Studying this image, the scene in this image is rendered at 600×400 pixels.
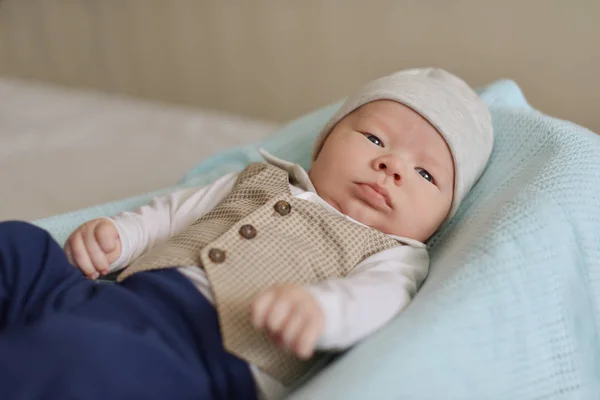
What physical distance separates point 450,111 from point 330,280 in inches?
14.4

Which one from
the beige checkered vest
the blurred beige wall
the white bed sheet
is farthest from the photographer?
the blurred beige wall

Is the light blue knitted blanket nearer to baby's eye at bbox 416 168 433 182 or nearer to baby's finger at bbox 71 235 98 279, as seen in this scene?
baby's eye at bbox 416 168 433 182

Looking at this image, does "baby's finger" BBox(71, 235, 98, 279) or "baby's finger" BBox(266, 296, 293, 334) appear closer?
"baby's finger" BBox(266, 296, 293, 334)

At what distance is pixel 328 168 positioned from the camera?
932 millimetres

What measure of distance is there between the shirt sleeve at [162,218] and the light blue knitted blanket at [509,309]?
332mm

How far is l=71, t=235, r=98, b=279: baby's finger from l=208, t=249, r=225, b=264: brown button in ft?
0.56

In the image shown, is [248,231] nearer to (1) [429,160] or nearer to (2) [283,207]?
(2) [283,207]

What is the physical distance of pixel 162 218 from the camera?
37.3 inches

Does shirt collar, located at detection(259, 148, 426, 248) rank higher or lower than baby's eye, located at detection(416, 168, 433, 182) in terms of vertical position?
lower

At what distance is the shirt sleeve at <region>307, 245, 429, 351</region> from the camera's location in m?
0.65

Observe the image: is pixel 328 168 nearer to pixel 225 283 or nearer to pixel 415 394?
pixel 225 283

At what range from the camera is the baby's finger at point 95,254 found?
2.74ft

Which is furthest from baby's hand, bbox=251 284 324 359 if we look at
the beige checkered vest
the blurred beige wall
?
the blurred beige wall

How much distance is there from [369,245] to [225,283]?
0.20 meters
